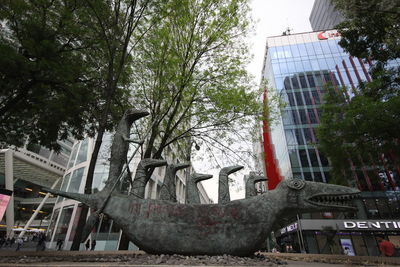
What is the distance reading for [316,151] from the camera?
2586cm

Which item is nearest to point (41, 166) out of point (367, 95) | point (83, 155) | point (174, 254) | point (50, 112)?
point (83, 155)

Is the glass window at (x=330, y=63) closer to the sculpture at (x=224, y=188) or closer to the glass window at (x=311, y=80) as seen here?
the glass window at (x=311, y=80)

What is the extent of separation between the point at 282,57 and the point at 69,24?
107 ft

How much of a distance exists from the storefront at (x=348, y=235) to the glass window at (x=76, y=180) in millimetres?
23738

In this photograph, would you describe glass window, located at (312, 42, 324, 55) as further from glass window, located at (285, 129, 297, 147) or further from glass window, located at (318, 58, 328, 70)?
glass window, located at (285, 129, 297, 147)

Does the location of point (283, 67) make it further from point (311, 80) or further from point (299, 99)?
point (299, 99)

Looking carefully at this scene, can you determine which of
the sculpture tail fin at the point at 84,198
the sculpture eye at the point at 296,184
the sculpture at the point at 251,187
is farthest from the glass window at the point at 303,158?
the sculpture tail fin at the point at 84,198

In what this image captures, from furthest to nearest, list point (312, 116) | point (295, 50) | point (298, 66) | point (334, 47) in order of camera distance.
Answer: point (295, 50)
point (334, 47)
point (298, 66)
point (312, 116)

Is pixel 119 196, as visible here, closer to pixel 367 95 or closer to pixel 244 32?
pixel 244 32

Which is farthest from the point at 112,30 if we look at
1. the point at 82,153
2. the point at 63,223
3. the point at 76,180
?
the point at 63,223

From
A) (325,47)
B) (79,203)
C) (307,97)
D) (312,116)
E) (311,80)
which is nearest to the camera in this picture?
(79,203)

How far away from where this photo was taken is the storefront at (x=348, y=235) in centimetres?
1991

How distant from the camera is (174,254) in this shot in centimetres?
409

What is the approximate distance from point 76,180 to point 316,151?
2950cm
